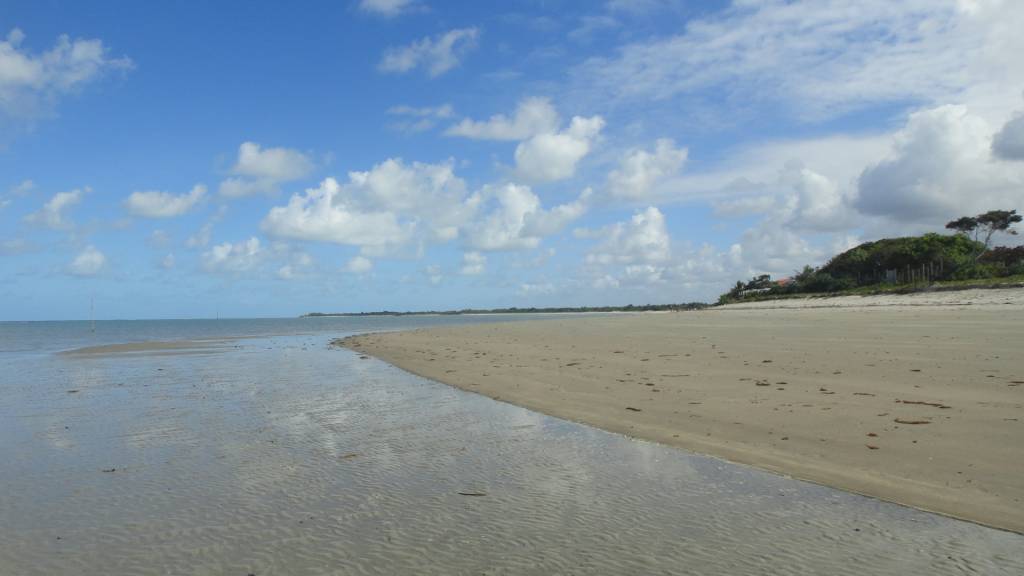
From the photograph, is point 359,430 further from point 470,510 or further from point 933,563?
point 933,563

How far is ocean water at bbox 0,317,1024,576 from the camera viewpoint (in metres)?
4.13

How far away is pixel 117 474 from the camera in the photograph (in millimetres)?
6656

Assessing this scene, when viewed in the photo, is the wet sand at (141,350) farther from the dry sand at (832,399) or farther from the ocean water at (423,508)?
the ocean water at (423,508)

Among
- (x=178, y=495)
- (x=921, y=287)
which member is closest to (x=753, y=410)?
(x=178, y=495)

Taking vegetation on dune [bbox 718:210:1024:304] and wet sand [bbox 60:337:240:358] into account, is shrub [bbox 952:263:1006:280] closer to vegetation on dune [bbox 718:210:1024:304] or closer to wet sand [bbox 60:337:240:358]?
vegetation on dune [bbox 718:210:1024:304]

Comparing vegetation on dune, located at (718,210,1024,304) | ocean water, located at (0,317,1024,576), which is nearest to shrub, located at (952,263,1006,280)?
vegetation on dune, located at (718,210,1024,304)

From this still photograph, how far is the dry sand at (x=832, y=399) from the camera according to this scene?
5672 mm

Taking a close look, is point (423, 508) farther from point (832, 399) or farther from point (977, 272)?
point (977, 272)

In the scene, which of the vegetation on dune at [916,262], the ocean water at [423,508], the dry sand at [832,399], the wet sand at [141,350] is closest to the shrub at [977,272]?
the vegetation on dune at [916,262]

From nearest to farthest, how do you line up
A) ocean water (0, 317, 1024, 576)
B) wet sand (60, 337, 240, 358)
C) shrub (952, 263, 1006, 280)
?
ocean water (0, 317, 1024, 576) → wet sand (60, 337, 240, 358) → shrub (952, 263, 1006, 280)

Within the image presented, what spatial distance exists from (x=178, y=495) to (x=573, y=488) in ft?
12.5

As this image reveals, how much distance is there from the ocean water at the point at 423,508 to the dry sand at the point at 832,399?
0.60 meters

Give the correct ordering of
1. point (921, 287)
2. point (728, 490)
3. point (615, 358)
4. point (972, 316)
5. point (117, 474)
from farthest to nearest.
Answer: point (921, 287)
point (972, 316)
point (615, 358)
point (117, 474)
point (728, 490)

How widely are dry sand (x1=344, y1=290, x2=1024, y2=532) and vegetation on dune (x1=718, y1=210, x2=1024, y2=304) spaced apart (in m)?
33.4
